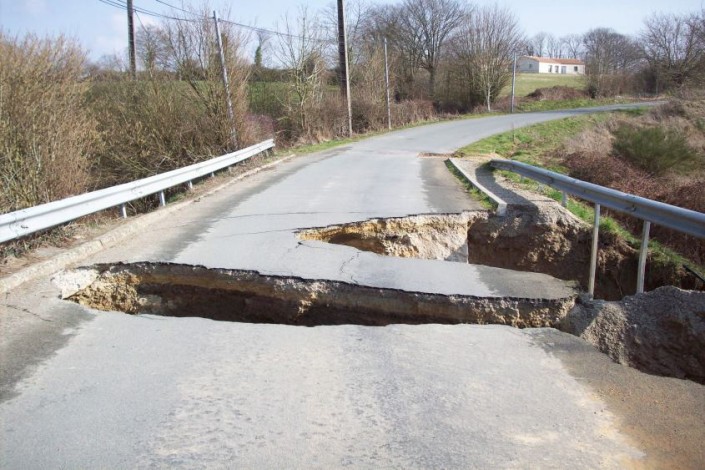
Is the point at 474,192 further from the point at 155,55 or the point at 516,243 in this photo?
the point at 155,55

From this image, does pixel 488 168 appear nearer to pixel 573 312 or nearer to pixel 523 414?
pixel 573 312

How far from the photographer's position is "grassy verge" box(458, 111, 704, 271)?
8.41 m

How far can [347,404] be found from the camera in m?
3.29

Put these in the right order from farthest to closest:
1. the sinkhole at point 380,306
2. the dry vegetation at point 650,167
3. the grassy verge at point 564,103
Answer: the grassy verge at point 564,103
the dry vegetation at point 650,167
the sinkhole at point 380,306

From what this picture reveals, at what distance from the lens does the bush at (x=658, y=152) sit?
1681 cm

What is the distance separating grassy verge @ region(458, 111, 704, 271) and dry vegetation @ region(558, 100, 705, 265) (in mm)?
666

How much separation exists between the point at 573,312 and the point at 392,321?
1543mm

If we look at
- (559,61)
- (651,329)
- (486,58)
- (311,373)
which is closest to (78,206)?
(311,373)

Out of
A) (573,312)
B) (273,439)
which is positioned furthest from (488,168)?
(273,439)

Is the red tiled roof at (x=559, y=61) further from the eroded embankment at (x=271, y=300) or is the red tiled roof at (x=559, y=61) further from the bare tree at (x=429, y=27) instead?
the eroded embankment at (x=271, y=300)

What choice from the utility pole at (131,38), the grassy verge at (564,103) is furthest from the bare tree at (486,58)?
the utility pole at (131,38)

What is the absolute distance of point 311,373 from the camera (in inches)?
146

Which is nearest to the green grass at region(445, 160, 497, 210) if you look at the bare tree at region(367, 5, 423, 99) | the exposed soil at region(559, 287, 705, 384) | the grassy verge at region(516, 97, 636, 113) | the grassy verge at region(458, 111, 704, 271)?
the grassy verge at region(458, 111, 704, 271)

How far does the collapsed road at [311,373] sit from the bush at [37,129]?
2245mm
